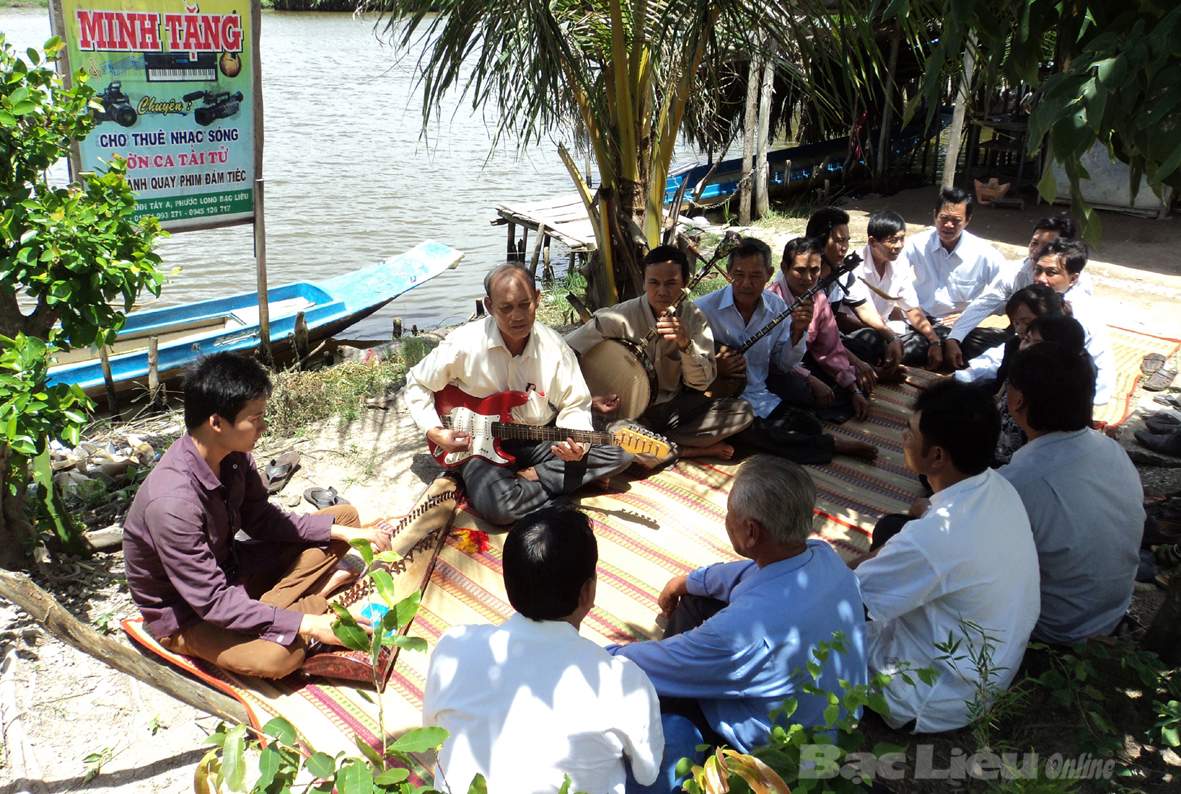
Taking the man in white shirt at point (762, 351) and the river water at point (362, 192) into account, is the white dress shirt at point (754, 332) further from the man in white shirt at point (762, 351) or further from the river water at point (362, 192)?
the river water at point (362, 192)

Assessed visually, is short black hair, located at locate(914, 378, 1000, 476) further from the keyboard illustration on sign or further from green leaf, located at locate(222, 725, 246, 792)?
the keyboard illustration on sign

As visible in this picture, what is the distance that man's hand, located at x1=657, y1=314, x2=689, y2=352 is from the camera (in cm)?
452

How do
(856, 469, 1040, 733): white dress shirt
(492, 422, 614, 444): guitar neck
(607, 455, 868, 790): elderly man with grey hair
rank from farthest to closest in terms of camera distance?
(492, 422, 614, 444): guitar neck, (856, 469, 1040, 733): white dress shirt, (607, 455, 868, 790): elderly man with grey hair

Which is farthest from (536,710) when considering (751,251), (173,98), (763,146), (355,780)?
(763,146)

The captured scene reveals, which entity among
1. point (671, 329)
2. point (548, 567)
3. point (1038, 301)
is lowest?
point (548, 567)

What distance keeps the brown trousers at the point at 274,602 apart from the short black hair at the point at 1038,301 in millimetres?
3401

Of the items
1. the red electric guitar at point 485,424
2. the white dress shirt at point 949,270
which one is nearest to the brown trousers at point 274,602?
the red electric guitar at point 485,424

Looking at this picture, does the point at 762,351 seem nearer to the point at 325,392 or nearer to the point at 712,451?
the point at 712,451

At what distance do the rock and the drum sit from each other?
7.61ft

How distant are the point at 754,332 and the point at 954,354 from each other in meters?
1.81

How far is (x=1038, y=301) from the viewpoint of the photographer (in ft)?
14.8

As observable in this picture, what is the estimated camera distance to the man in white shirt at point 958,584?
2676mm

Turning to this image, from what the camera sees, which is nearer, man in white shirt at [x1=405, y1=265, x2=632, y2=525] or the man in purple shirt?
the man in purple shirt

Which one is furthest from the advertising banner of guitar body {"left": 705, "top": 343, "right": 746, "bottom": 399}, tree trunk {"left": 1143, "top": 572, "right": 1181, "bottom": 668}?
tree trunk {"left": 1143, "top": 572, "right": 1181, "bottom": 668}
